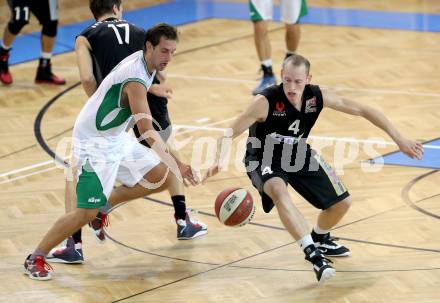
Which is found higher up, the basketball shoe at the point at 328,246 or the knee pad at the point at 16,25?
the basketball shoe at the point at 328,246

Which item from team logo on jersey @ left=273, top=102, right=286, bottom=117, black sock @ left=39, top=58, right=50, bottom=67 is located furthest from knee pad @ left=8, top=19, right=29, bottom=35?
team logo on jersey @ left=273, top=102, right=286, bottom=117

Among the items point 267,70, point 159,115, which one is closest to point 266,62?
point 267,70

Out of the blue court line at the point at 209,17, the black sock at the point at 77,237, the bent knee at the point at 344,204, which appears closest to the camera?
the bent knee at the point at 344,204

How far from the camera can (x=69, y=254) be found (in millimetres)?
8320

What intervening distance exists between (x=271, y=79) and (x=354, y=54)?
2.03 metres

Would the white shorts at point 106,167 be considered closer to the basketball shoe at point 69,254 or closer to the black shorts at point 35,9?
the basketball shoe at point 69,254

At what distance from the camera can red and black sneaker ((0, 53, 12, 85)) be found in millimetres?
14039

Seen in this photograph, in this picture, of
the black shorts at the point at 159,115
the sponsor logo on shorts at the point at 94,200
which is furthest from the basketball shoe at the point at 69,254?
the black shorts at the point at 159,115

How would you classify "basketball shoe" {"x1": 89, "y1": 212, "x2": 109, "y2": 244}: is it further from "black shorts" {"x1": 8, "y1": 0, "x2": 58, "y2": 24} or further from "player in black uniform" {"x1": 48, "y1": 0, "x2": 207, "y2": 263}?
"black shorts" {"x1": 8, "y1": 0, "x2": 58, "y2": 24}

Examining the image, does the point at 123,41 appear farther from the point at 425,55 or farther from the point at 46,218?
the point at 425,55

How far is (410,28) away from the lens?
16234mm

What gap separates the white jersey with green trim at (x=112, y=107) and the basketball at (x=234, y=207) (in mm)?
871

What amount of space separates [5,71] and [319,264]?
24.8 ft

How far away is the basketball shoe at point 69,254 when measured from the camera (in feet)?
27.3
